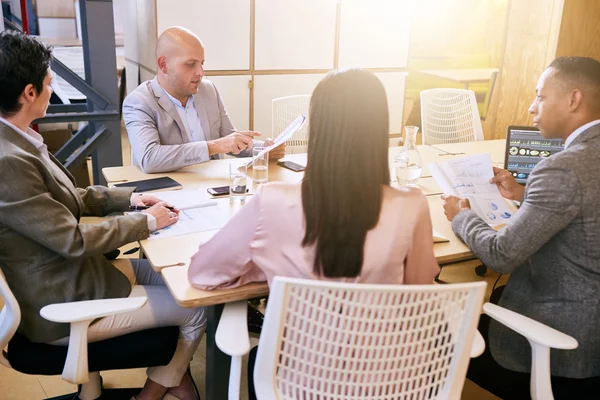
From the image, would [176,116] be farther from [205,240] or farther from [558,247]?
[558,247]

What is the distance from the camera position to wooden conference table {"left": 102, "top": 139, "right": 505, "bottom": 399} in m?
1.52

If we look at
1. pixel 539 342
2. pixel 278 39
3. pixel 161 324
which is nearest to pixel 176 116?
pixel 161 324

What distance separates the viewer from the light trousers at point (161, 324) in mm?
1697

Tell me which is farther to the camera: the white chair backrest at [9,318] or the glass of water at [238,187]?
the glass of water at [238,187]

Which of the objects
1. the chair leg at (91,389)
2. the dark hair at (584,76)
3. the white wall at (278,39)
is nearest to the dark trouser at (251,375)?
the chair leg at (91,389)

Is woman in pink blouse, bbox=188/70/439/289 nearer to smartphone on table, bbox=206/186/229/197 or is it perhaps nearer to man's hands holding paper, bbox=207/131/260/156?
smartphone on table, bbox=206/186/229/197

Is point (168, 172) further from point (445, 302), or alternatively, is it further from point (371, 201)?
point (445, 302)

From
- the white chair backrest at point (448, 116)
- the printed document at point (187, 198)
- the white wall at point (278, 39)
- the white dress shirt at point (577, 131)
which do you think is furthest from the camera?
the white wall at point (278, 39)

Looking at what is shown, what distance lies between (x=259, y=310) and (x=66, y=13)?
18.5 ft

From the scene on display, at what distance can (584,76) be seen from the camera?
1.69 m

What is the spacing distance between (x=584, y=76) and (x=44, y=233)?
1.55m

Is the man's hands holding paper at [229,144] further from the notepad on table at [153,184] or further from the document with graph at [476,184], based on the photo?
the document with graph at [476,184]

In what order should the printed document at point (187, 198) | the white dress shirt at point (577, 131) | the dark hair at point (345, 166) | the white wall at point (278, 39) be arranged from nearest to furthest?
the dark hair at point (345, 166) → the white dress shirt at point (577, 131) → the printed document at point (187, 198) → the white wall at point (278, 39)

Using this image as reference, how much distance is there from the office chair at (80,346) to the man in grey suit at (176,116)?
0.90 m
